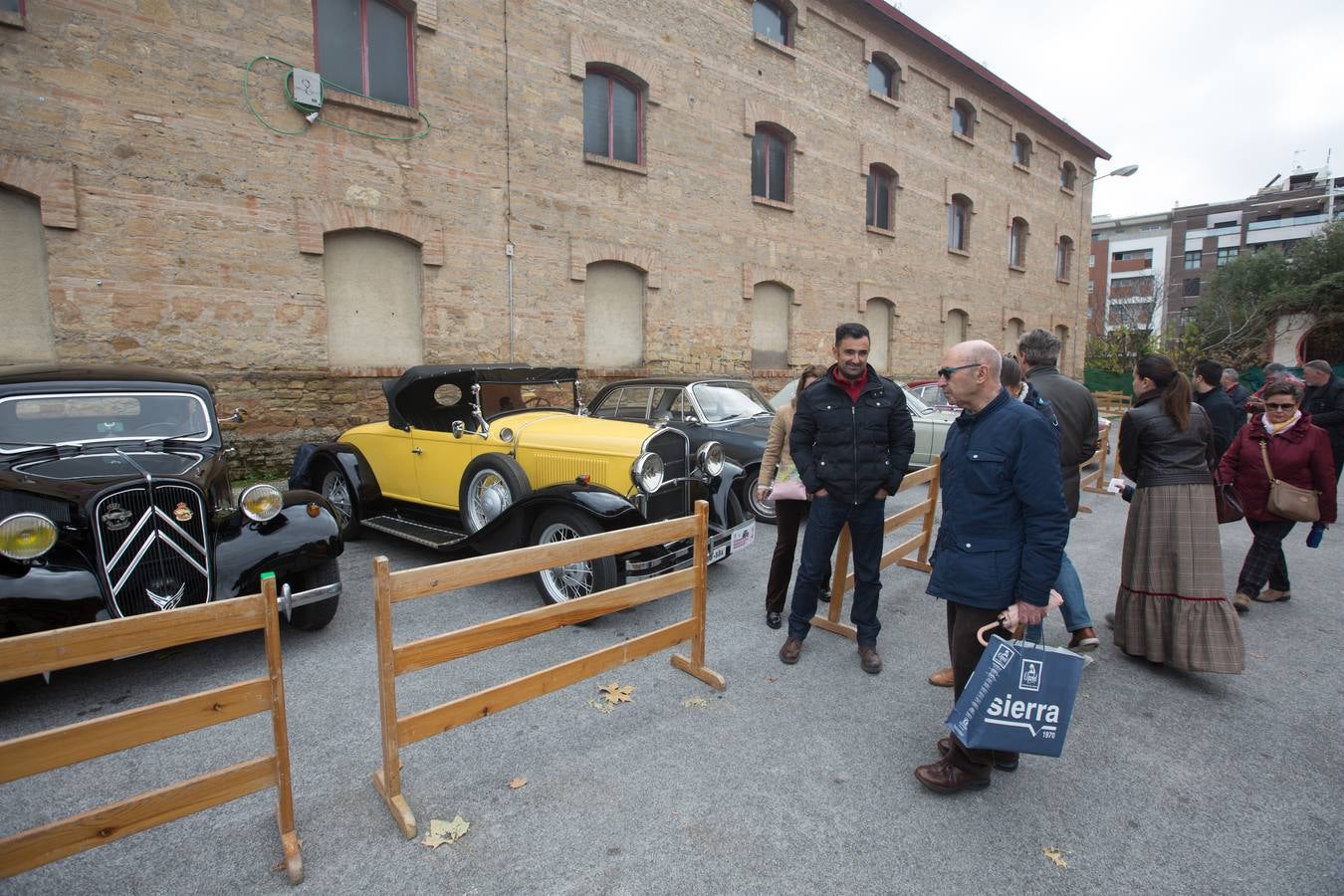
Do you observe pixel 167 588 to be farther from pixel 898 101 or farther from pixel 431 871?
pixel 898 101

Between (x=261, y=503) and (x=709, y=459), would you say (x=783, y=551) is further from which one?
(x=261, y=503)

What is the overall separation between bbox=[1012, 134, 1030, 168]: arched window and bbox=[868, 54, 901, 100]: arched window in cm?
707

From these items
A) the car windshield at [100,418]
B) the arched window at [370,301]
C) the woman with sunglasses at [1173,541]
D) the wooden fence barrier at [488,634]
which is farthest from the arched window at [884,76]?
the wooden fence barrier at [488,634]

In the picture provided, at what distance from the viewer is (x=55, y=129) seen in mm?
7422

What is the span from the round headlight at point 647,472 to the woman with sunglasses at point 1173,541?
297cm

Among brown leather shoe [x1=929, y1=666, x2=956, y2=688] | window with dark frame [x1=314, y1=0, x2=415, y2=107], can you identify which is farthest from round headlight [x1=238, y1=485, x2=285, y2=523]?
window with dark frame [x1=314, y1=0, x2=415, y2=107]

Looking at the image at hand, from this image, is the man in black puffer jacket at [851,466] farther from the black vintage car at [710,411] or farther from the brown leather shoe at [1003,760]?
the black vintage car at [710,411]

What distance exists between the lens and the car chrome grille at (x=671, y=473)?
16.3 ft

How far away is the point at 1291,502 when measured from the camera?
4578mm

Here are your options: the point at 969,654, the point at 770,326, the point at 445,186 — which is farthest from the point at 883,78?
the point at 969,654

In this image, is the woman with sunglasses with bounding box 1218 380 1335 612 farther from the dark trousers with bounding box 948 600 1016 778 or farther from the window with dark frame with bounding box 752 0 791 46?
the window with dark frame with bounding box 752 0 791 46

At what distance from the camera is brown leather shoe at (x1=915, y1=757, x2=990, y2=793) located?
269cm

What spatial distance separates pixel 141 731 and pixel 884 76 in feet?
64.2

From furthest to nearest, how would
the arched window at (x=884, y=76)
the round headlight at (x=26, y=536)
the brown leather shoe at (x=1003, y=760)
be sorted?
the arched window at (x=884, y=76) < the round headlight at (x=26, y=536) < the brown leather shoe at (x=1003, y=760)
